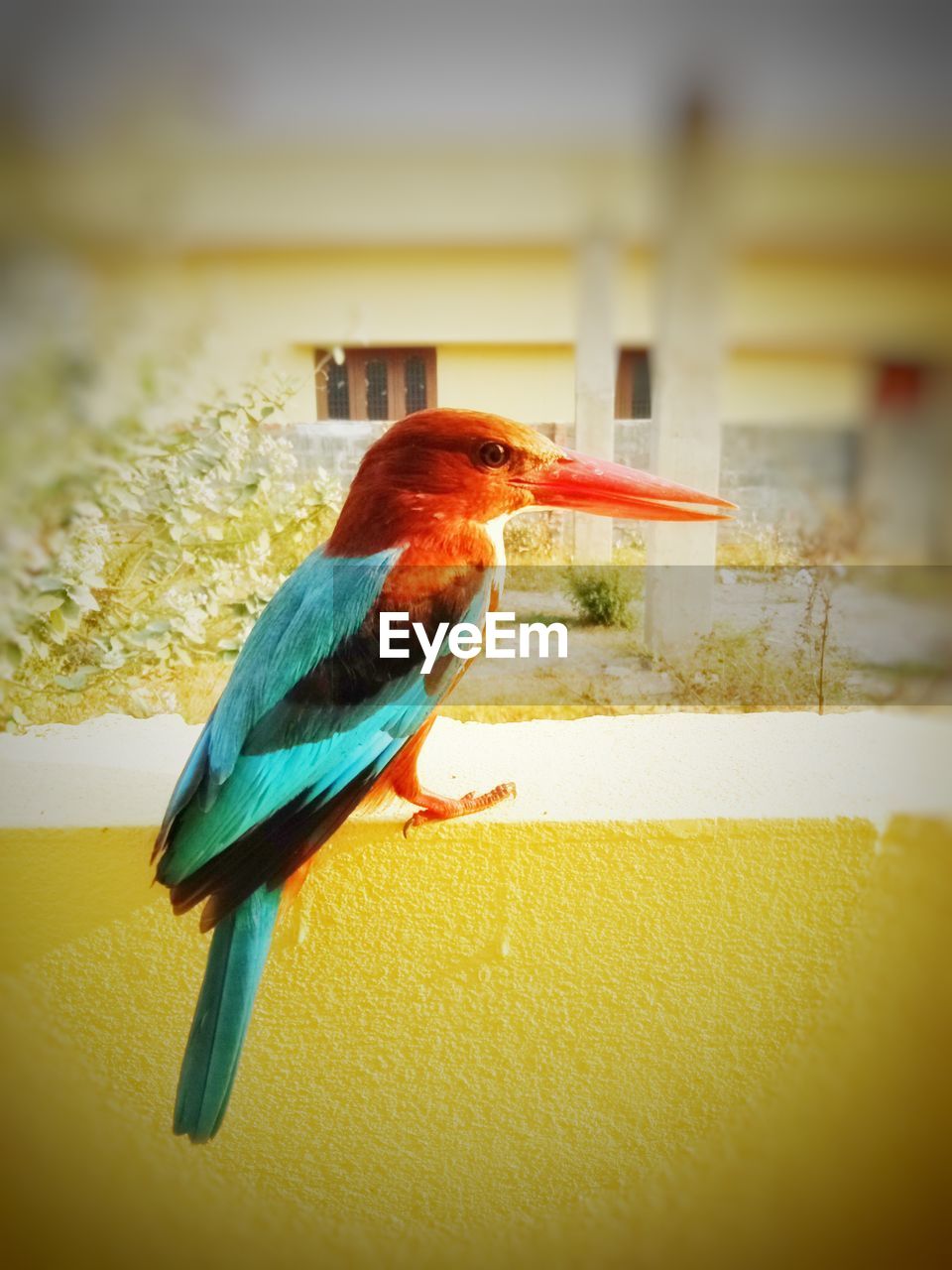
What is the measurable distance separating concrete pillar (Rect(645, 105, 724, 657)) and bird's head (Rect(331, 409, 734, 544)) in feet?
0.29

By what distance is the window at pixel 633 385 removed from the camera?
1058 millimetres

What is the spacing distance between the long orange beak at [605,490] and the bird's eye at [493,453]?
4 centimetres

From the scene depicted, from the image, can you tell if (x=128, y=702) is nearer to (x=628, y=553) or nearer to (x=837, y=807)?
A: (x=628, y=553)

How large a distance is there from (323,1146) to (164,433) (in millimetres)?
1118

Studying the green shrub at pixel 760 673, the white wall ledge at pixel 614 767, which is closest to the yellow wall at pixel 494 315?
the green shrub at pixel 760 673

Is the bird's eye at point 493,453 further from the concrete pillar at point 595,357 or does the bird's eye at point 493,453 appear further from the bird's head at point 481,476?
the concrete pillar at point 595,357

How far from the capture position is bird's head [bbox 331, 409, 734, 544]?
985 mm

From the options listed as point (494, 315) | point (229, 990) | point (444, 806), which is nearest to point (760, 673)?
point (444, 806)

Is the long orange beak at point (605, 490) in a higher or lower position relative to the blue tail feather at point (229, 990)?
higher

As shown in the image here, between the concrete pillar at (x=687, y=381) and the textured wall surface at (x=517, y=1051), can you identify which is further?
the textured wall surface at (x=517, y=1051)

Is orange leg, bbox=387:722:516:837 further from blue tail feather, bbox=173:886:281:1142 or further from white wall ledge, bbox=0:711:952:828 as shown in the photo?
blue tail feather, bbox=173:886:281:1142

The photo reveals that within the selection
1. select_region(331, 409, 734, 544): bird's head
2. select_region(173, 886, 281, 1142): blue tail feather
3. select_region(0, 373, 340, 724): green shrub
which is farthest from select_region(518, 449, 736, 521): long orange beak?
select_region(173, 886, 281, 1142): blue tail feather

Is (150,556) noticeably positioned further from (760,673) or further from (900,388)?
(900,388)

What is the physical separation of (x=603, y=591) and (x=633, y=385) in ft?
0.96
